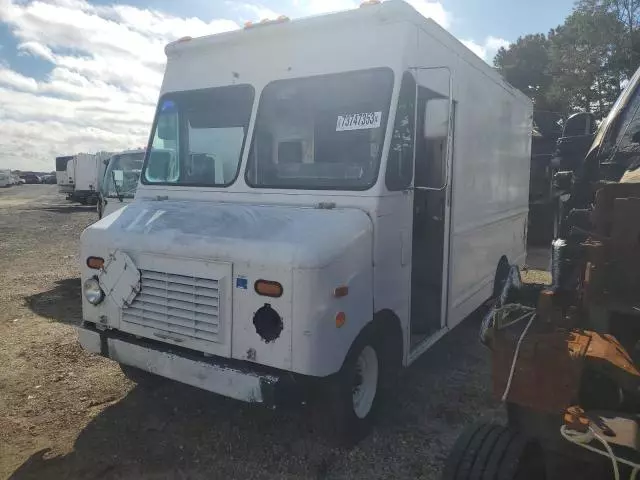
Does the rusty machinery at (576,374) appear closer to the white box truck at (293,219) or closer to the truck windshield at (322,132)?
the white box truck at (293,219)

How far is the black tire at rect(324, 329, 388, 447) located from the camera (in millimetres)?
3359

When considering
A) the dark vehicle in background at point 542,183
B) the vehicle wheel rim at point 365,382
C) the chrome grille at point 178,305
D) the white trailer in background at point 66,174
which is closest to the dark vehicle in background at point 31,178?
the white trailer in background at point 66,174

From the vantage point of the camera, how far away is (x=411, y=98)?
3.95 metres

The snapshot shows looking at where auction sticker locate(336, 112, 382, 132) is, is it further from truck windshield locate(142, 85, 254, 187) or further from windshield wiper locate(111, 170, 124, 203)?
windshield wiper locate(111, 170, 124, 203)

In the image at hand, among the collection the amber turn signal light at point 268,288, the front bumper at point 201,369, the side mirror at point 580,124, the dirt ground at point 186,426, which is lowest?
the dirt ground at point 186,426

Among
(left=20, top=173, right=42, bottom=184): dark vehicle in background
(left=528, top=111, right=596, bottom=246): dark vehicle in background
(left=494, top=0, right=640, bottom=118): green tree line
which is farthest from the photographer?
(left=20, top=173, right=42, bottom=184): dark vehicle in background

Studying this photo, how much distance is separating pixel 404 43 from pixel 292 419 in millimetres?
2941

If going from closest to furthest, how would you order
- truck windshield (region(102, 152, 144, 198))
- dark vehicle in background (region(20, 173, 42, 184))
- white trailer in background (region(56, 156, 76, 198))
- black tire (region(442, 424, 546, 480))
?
1. black tire (region(442, 424, 546, 480))
2. truck windshield (region(102, 152, 144, 198))
3. white trailer in background (region(56, 156, 76, 198))
4. dark vehicle in background (region(20, 173, 42, 184))

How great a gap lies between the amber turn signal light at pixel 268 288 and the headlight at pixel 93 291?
1.35 meters

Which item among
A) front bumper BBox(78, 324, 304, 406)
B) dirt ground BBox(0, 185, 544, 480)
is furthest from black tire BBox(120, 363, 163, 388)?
front bumper BBox(78, 324, 304, 406)

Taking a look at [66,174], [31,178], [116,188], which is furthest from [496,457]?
[31,178]

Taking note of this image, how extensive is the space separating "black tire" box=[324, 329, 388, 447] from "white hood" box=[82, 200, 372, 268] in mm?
697

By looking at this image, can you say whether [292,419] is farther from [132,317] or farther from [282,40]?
[282,40]

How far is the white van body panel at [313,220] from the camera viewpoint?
10.3 feet
